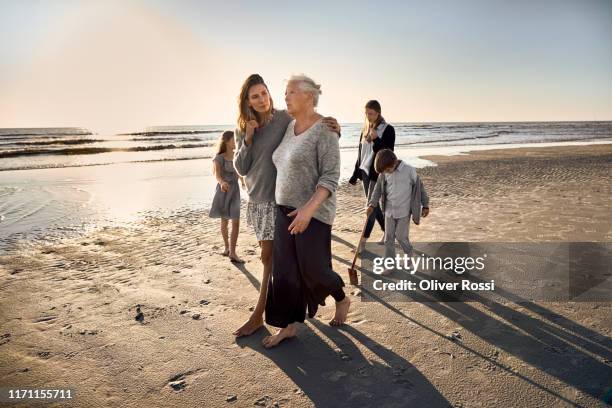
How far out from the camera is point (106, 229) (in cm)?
695

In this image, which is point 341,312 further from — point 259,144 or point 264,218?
point 259,144

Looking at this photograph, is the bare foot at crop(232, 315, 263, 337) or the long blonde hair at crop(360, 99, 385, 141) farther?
the long blonde hair at crop(360, 99, 385, 141)

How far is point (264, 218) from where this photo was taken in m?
3.16

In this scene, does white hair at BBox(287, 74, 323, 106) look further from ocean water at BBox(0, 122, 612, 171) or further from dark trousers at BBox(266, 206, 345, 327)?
ocean water at BBox(0, 122, 612, 171)

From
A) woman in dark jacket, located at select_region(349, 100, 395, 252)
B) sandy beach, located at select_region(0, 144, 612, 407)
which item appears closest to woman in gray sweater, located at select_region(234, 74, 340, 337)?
sandy beach, located at select_region(0, 144, 612, 407)

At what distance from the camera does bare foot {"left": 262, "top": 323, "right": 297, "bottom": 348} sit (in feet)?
10.2

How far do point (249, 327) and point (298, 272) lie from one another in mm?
789

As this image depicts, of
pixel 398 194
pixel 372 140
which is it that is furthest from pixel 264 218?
pixel 372 140

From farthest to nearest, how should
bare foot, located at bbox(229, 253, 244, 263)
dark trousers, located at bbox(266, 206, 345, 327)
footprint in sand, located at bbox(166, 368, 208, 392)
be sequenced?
1. bare foot, located at bbox(229, 253, 244, 263)
2. dark trousers, located at bbox(266, 206, 345, 327)
3. footprint in sand, located at bbox(166, 368, 208, 392)

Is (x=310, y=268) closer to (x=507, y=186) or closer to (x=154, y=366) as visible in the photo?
(x=154, y=366)

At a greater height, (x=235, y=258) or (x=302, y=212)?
(x=302, y=212)

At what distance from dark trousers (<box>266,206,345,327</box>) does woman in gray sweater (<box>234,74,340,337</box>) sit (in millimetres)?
200

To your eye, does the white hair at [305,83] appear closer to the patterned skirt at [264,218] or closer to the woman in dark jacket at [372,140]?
the patterned skirt at [264,218]

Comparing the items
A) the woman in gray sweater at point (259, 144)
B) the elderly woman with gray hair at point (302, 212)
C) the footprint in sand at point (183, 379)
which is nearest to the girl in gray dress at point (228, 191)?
the woman in gray sweater at point (259, 144)
